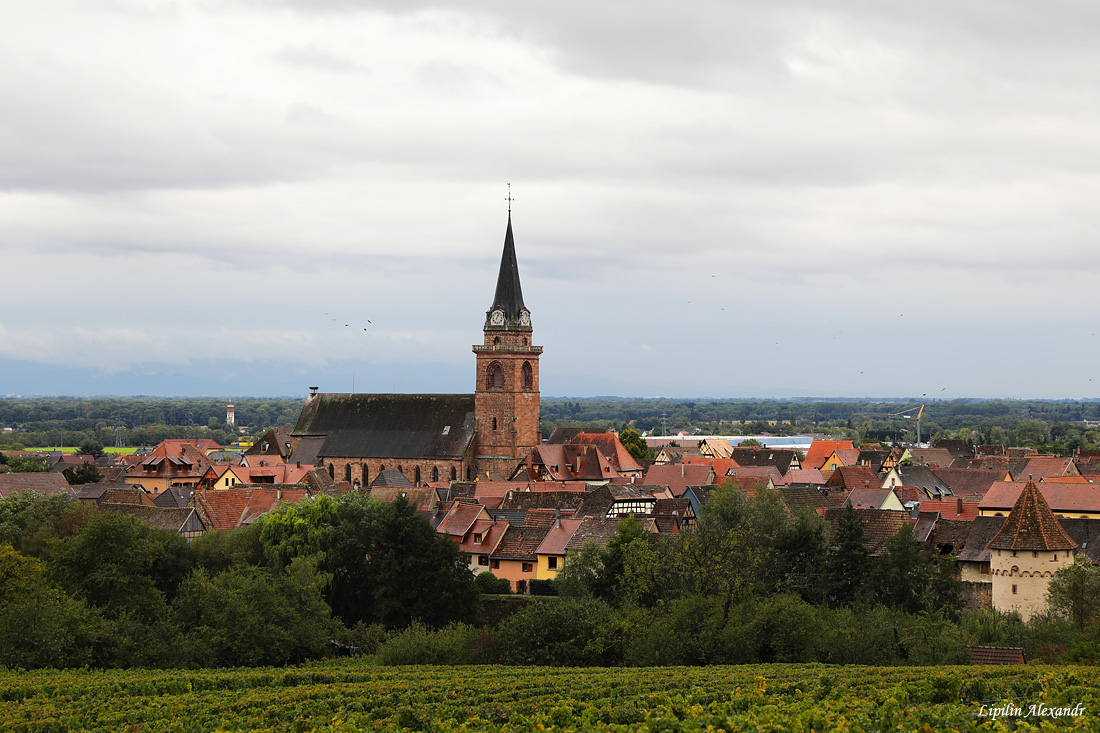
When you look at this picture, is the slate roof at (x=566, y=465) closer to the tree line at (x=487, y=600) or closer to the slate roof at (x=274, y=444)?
the slate roof at (x=274, y=444)

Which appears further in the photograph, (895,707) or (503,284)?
(503,284)

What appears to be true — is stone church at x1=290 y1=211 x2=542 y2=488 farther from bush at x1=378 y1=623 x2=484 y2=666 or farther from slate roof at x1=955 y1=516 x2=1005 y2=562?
bush at x1=378 y1=623 x2=484 y2=666

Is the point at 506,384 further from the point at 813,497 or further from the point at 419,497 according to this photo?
the point at 813,497

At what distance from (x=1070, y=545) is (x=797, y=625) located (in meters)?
14.5

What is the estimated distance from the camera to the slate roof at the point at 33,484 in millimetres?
77062

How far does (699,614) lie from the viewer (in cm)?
4184

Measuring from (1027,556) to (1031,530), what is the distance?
103cm

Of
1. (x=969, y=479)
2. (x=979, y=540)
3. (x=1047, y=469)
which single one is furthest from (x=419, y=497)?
(x=1047, y=469)

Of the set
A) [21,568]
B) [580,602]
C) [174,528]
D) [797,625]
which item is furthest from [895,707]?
[174,528]

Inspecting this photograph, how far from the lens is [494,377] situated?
98.9m

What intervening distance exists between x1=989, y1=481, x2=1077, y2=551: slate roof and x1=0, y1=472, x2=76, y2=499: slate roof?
2156 inches

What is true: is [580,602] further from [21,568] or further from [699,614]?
[21,568]

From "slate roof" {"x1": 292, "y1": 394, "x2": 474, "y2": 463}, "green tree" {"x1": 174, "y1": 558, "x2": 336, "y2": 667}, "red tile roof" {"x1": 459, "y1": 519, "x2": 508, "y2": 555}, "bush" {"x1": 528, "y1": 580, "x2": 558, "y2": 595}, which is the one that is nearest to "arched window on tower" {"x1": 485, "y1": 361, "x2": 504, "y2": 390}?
"slate roof" {"x1": 292, "y1": 394, "x2": 474, "y2": 463}

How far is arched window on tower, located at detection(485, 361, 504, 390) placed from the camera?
323 ft
